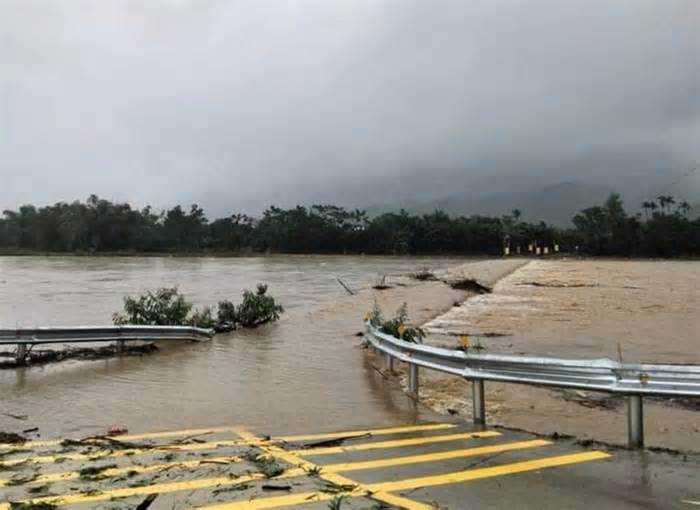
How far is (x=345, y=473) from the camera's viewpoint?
5.80 meters

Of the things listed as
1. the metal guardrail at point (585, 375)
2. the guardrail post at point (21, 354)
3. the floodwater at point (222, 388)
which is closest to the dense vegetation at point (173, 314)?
the floodwater at point (222, 388)

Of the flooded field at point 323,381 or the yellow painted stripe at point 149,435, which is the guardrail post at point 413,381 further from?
the yellow painted stripe at point 149,435

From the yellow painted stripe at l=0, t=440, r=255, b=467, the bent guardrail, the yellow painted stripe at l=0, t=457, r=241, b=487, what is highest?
the bent guardrail

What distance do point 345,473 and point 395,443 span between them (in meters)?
1.45

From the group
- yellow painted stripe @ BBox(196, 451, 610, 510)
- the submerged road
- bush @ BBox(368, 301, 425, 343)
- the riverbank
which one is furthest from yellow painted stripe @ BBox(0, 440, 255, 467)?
bush @ BBox(368, 301, 425, 343)

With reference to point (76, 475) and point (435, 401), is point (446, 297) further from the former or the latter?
point (76, 475)

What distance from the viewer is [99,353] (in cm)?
1404

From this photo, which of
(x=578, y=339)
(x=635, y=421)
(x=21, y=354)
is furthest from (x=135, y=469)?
(x=578, y=339)

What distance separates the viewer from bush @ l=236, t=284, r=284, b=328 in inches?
812

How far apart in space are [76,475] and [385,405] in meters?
4.75

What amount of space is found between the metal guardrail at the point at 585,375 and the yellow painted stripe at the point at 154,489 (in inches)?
122

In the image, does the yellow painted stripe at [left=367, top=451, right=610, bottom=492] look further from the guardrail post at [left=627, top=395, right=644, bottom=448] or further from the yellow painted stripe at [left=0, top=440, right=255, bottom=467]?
the yellow painted stripe at [left=0, top=440, right=255, bottom=467]

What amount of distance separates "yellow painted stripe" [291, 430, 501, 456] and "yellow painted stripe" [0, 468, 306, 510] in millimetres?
846

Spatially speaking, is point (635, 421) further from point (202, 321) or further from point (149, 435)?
point (202, 321)
